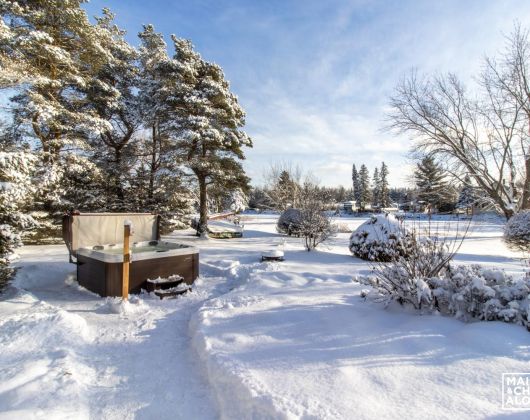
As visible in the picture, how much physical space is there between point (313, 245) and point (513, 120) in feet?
33.4

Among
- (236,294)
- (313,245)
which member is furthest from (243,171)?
(236,294)

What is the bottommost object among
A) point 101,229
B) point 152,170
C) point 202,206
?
point 101,229

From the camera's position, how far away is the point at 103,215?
6.98m

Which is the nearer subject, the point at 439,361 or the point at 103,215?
the point at 439,361

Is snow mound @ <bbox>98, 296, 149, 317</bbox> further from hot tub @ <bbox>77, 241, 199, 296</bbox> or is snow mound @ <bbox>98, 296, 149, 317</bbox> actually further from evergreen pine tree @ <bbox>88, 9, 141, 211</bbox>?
evergreen pine tree @ <bbox>88, 9, 141, 211</bbox>

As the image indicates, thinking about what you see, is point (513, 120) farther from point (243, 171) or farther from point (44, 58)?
point (44, 58)

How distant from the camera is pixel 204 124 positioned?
465 inches

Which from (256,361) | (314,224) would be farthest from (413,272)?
(314,224)

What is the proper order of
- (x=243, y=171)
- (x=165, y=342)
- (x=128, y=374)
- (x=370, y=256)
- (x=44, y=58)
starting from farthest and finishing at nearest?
(x=243, y=171) < (x=44, y=58) < (x=370, y=256) < (x=165, y=342) < (x=128, y=374)

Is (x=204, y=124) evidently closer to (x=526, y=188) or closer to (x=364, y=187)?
(x=526, y=188)

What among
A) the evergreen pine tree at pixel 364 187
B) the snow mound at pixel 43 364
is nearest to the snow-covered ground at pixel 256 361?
the snow mound at pixel 43 364

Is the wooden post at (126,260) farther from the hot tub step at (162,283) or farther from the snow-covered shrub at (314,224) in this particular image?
the snow-covered shrub at (314,224)

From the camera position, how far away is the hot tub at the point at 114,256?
525cm

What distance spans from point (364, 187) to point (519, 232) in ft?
148
